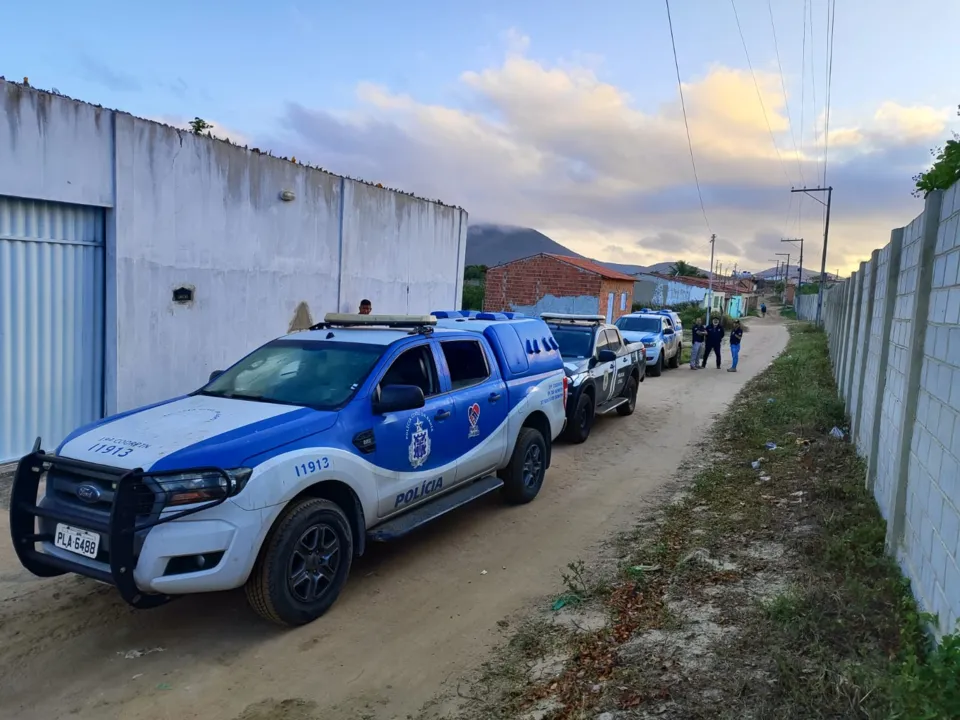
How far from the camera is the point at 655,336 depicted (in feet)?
59.9

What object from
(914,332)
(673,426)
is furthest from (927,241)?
(673,426)

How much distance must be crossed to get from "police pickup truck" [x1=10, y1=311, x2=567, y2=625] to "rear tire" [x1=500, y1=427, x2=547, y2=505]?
367 mm

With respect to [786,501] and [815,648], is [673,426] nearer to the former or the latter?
[786,501]

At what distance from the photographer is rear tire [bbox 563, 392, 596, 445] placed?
Answer: 9.88 metres

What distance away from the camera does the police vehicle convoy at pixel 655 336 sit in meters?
17.9

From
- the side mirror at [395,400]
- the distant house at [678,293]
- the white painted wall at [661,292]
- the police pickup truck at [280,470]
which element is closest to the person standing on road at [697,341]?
the police pickup truck at [280,470]

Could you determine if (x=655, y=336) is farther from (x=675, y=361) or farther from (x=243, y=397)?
(x=243, y=397)

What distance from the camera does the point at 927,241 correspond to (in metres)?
4.47

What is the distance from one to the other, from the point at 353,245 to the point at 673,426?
6.23 meters

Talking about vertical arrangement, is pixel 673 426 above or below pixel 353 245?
below

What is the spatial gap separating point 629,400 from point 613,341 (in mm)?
1304

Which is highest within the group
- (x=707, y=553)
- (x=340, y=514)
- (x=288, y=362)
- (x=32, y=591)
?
(x=288, y=362)

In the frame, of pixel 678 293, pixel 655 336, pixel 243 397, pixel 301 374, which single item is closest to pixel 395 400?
pixel 301 374

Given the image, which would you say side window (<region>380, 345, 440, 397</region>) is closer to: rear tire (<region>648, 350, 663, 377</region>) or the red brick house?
Answer: rear tire (<region>648, 350, 663, 377</region>)
